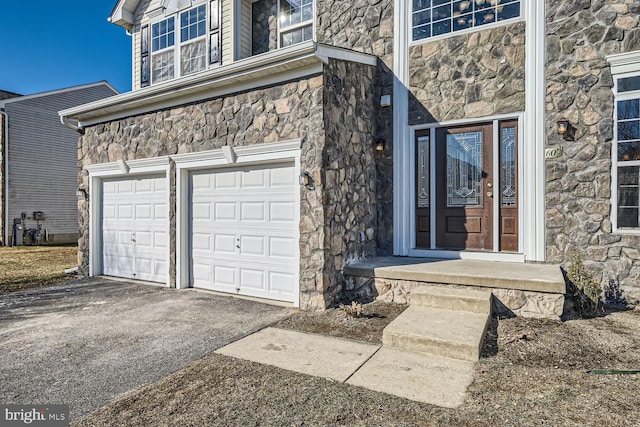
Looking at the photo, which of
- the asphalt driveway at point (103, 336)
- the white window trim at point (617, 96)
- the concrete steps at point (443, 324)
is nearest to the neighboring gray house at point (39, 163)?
the asphalt driveway at point (103, 336)

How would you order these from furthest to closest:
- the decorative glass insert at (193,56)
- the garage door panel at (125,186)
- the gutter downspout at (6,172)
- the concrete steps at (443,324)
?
the gutter downspout at (6,172), the decorative glass insert at (193,56), the garage door panel at (125,186), the concrete steps at (443,324)

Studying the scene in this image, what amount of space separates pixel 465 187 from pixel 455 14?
273 cm

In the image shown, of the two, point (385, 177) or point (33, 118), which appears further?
point (33, 118)

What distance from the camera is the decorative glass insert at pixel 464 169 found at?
584 cm

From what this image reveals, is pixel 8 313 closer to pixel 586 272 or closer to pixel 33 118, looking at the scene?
pixel 586 272

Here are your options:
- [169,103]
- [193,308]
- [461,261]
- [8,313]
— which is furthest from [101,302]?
[461,261]

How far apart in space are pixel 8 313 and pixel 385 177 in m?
5.84

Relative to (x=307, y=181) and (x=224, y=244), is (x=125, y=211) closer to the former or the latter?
(x=224, y=244)

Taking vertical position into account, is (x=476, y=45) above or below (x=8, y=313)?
above

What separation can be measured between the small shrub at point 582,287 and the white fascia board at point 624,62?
95.1 inches

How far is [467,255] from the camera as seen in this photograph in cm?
578

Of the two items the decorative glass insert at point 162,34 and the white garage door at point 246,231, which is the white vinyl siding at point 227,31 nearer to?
the decorative glass insert at point 162,34

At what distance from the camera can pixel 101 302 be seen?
5.67 metres

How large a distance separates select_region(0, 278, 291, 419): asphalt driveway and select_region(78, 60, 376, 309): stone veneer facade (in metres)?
0.97
